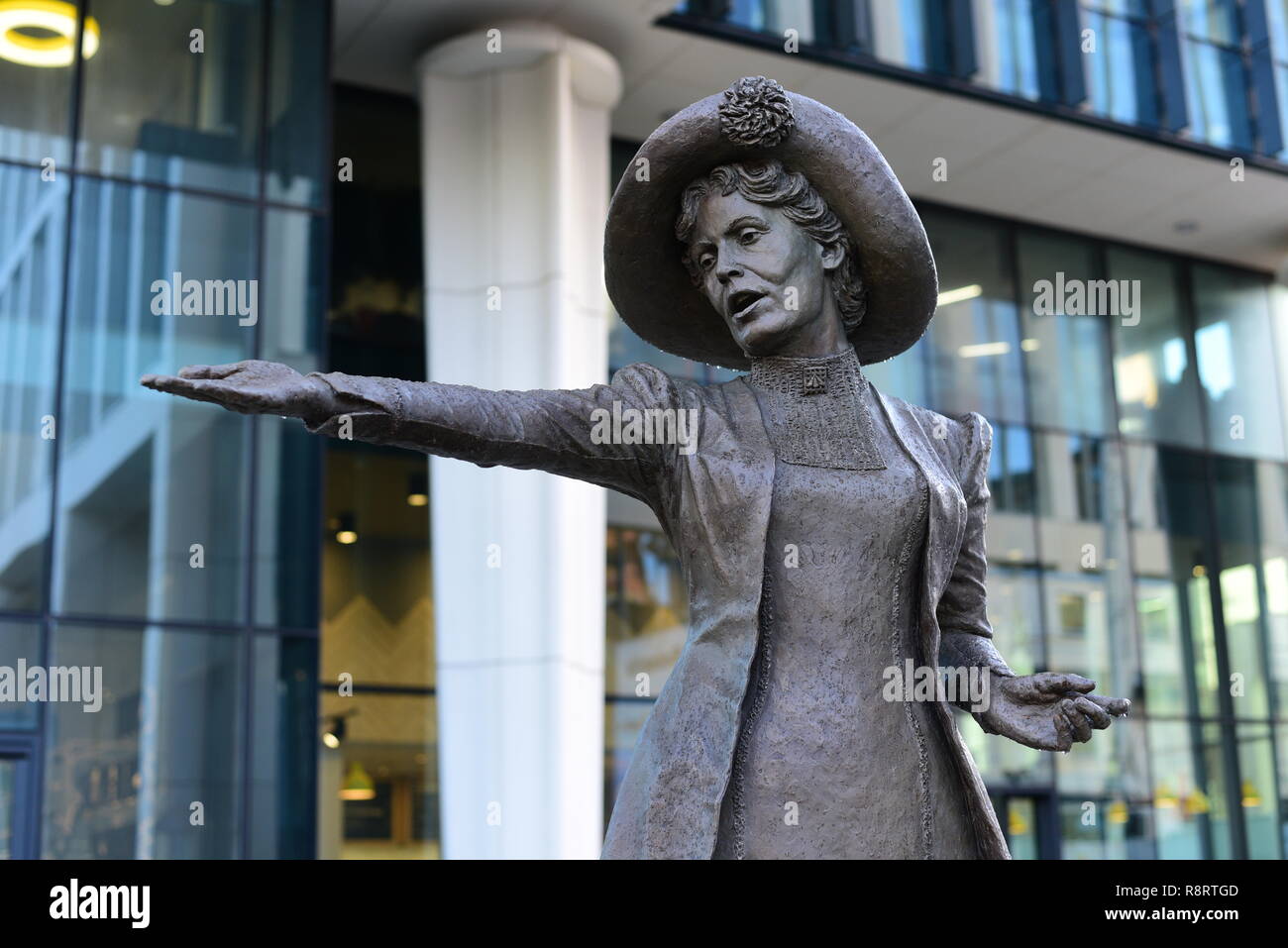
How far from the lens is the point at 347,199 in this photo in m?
15.8

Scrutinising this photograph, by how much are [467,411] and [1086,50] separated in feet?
50.9

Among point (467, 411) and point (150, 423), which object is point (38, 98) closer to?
point (150, 423)

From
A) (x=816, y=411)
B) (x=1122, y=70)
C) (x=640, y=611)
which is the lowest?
(x=816, y=411)

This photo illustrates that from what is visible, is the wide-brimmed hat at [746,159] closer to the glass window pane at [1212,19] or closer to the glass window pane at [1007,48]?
the glass window pane at [1007,48]

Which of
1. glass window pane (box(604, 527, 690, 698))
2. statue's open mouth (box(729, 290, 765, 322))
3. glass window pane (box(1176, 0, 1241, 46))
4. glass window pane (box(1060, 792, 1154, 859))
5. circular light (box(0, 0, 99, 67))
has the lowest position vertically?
glass window pane (box(1060, 792, 1154, 859))

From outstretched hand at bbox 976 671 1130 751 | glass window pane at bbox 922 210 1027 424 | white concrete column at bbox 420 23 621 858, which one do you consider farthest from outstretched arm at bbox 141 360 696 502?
glass window pane at bbox 922 210 1027 424

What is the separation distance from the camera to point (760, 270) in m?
3.54

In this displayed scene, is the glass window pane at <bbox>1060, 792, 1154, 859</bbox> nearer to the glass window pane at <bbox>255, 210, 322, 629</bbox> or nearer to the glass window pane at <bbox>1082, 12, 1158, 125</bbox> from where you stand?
the glass window pane at <bbox>1082, 12, 1158, 125</bbox>

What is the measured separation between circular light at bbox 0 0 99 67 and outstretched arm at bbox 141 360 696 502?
35.2 feet

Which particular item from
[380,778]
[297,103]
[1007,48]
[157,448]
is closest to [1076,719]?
[157,448]

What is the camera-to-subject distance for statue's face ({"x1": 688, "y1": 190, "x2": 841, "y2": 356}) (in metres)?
3.54

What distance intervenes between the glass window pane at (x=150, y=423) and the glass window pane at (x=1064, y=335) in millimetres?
9745
